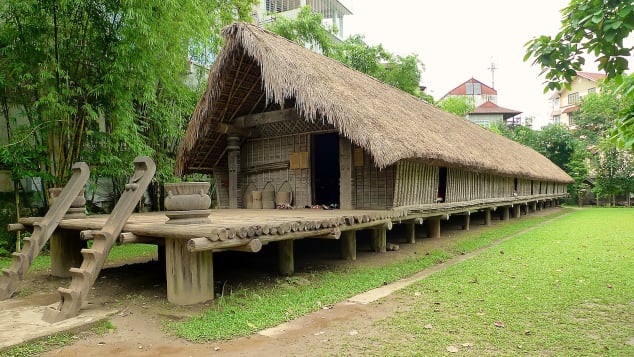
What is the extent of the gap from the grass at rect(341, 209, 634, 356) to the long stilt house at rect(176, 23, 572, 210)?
216 centimetres

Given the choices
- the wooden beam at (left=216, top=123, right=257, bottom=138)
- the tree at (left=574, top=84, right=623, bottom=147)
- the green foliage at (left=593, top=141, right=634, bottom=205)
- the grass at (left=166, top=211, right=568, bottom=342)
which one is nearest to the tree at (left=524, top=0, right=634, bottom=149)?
the grass at (left=166, top=211, right=568, bottom=342)

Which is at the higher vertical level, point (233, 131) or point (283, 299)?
point (233, 131)

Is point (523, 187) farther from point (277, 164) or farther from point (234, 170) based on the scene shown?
point (234, 170)

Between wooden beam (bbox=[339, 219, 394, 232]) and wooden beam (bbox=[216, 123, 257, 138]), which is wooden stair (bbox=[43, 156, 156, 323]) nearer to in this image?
wooden beam (bbox=[339, 219, 394, 232])

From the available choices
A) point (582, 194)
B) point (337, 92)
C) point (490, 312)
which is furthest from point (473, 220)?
point (582, 194)

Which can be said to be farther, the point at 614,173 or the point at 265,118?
the point at 614,173

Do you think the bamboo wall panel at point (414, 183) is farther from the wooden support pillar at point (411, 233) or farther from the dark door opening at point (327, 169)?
the dark door opening at point (327, 169)

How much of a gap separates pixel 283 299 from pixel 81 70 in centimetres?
584

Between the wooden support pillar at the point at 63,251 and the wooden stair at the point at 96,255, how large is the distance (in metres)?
2.12

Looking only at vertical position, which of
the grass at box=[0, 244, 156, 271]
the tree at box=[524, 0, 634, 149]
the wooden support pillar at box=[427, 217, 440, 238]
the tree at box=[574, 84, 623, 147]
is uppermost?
the tree at box=[574, 84, 623, 147]

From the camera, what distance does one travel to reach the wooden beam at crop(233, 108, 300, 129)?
878cm

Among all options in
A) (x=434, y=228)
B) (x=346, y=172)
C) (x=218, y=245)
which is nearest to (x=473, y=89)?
(x=434, y=228)

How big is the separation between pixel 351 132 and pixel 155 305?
12.7 feet

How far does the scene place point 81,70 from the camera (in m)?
7.70
